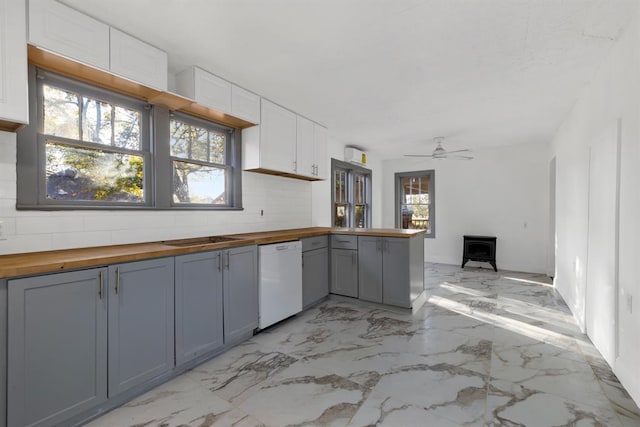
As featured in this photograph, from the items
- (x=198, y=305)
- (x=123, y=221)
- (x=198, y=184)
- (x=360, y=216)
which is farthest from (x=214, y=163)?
(x=360, y=216)

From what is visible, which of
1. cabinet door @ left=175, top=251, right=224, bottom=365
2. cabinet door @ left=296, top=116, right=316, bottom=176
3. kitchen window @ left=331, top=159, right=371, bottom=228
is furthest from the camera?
kitchen window @ left=331, top=159, right=371, bottom=228

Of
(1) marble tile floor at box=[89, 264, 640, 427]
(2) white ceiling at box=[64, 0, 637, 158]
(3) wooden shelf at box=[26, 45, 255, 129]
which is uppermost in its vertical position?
(2) white ceiling at box=[64, 0, 637, 158]

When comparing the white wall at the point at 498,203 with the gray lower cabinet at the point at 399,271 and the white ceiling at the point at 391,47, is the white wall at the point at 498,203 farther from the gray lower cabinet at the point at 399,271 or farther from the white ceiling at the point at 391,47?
the gray lower cabinet at the point at 399,271

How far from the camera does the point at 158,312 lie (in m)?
2.06

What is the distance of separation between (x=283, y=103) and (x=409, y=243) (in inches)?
90.1

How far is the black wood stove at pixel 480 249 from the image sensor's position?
5.86 meters

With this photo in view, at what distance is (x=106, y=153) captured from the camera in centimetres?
242

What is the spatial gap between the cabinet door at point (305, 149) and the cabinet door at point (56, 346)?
2.68 metres

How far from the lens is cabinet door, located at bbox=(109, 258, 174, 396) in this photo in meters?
1.83

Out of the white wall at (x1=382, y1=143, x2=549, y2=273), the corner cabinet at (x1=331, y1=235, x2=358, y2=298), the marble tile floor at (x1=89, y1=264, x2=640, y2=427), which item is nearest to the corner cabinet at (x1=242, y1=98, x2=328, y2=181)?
the corner cabinet at (x1=331, y1=235, x2=358, y2=298)

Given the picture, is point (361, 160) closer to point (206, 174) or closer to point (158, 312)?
point (206, 174)

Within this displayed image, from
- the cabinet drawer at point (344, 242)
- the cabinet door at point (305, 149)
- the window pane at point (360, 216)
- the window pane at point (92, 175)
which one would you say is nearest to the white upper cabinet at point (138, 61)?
the window pane at point (92, 175)

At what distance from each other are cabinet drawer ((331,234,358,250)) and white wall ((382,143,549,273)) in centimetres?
369

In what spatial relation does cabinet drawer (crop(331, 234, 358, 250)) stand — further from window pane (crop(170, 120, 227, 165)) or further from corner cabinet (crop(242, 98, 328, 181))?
window pane (crop(170, 120, 227, 165))
